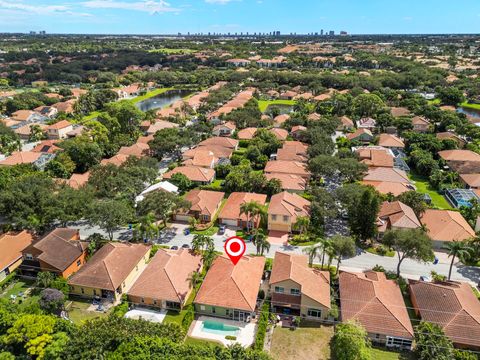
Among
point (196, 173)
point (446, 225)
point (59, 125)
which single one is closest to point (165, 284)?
point (196, 173)

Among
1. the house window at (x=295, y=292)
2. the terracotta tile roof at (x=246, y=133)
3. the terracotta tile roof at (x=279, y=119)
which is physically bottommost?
the house window at (x=295, y=292)

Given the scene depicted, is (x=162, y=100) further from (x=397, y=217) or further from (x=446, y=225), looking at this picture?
(x=446, y=225)

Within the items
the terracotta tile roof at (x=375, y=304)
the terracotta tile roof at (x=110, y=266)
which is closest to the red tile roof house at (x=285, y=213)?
the terracotta tile roof at (x=375, y=304)

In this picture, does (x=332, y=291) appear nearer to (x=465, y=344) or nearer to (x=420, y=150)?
(x=465, y=344)

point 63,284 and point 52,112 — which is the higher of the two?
point 52,112

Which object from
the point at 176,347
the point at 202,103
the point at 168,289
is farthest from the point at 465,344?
the point at 202,103

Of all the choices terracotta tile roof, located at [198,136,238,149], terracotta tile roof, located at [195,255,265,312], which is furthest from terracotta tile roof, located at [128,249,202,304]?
terracotta tile roof, located at [198,136,238,149]

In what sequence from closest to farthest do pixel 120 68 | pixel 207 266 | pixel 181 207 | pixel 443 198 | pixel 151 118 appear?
1. pixel 207 266
2. pixel 181 207
3. pixel 443 198
4. pixel 151 118
5. pixel 120 68

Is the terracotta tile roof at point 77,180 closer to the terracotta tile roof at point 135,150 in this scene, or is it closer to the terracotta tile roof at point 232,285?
the terracotta tile roof at point 135,150
